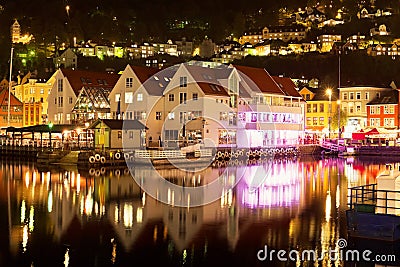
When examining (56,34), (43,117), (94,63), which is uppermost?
(56,34)

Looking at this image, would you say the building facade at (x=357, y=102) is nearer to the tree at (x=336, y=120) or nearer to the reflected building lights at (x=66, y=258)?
the tree at (x=336, y=120)

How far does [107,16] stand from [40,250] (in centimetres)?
15558

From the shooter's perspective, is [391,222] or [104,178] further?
[104,178]

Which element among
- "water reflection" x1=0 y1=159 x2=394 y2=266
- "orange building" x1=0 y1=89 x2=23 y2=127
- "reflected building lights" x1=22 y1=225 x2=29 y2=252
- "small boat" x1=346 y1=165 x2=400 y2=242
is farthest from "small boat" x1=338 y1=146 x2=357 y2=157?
"reflected building lights" x1=22 y1=225 x2=29 y2=252

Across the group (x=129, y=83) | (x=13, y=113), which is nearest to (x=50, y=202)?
(x=129, y=83)

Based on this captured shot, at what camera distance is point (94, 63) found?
135 metres

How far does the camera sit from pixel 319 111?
86438 millimetres

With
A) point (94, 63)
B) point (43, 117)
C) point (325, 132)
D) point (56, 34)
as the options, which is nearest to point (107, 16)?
point (56, 34)

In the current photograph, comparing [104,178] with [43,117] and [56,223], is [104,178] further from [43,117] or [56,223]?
[43,117]

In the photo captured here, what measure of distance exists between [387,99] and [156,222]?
67.0 meters

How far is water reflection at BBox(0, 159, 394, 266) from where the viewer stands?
18.5 meters

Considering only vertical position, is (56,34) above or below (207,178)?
above

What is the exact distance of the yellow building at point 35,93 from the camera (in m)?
90.2

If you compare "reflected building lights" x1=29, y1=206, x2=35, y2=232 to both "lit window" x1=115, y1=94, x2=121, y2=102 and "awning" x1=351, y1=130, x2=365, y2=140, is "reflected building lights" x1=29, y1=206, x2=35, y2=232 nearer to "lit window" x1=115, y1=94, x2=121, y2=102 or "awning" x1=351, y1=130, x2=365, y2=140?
"lit window" x1=115, y1=94, x2=121, y2=102
